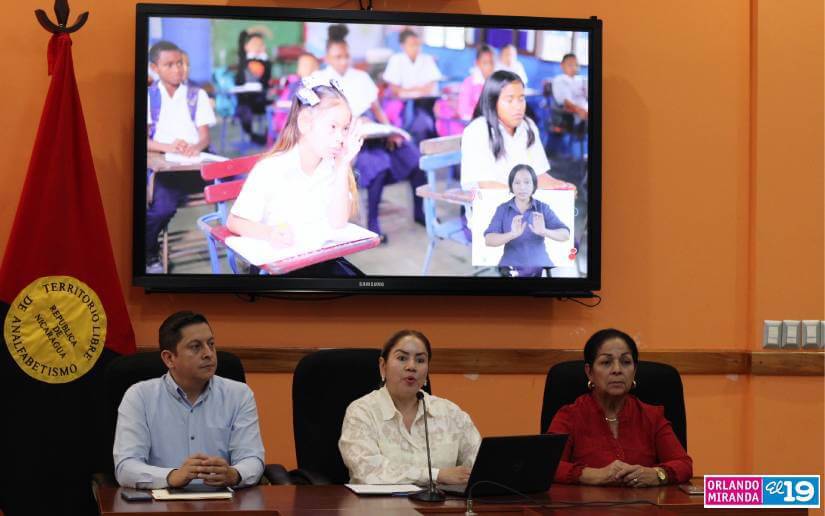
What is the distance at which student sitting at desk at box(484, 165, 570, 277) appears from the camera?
4.99 m

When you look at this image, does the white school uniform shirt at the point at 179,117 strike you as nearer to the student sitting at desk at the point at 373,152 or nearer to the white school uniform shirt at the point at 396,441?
the student sitting at desk at the point at 373,152

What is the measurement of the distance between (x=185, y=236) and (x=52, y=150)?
630mm

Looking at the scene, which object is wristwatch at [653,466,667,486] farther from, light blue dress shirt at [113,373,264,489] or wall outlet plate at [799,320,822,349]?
wall outlet plate at [799,320,822,349]

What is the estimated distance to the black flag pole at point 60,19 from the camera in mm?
4582

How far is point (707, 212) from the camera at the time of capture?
5.28 metres

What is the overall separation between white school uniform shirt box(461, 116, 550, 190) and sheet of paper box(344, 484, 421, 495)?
1905 millimetres

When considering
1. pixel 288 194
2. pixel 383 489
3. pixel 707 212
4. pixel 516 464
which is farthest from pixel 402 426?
pixel 707 212

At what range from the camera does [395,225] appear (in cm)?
496

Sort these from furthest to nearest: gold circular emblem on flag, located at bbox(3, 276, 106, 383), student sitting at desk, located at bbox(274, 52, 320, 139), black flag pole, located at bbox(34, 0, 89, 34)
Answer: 1. student sitting at desk, located at bbox(274, 52, 320, 139)
2. black flag pole, located at bbox(34, 0, 89, 34)
3. gold circular emblem on flag, located at bbox(3, 276, 106, 383)

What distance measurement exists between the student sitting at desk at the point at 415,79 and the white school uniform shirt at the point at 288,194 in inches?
16.3

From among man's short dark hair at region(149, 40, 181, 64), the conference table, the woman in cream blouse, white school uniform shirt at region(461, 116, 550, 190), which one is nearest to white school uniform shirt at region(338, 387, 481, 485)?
the woman in cream blouse

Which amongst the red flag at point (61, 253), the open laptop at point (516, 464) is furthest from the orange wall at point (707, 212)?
the open laptop at point (516, 464)

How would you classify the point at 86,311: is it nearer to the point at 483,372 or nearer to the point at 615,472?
the point at 483,372

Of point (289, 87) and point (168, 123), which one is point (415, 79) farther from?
point (168, 123)
